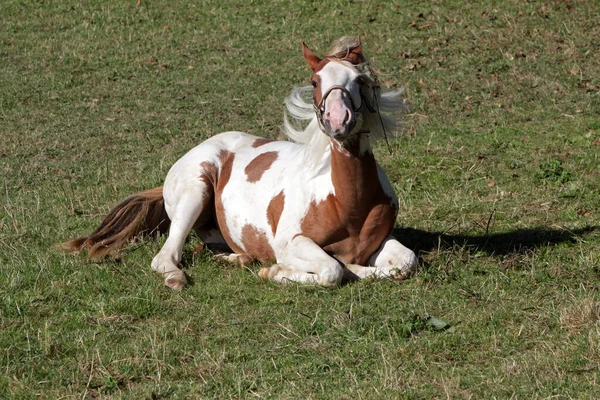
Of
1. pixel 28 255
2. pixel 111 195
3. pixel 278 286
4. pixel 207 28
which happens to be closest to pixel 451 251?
pixel 278 286

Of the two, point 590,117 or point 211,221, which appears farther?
point 590,117

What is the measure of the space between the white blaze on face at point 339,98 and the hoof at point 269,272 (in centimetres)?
119

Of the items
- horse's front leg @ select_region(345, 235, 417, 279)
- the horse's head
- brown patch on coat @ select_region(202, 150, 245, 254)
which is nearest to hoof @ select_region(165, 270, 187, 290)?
brown patch on coat @ select_region(202, 150, 245, 254)

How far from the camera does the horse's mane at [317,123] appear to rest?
6.25 m

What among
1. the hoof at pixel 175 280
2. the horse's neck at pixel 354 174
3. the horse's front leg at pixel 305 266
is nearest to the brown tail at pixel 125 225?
the hoof at pixel 175 280

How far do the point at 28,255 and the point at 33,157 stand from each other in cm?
415

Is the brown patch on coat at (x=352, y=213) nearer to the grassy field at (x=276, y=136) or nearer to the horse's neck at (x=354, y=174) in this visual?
the horse's neck at (x=354, y=174)

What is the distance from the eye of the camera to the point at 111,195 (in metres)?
9.13

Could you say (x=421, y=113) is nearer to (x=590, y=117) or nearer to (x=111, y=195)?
(x=590, y=117)

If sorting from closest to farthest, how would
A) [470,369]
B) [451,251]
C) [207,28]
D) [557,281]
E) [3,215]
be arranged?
[470,369]
[557,281]
[451,251]
[3,215]
[207,28]

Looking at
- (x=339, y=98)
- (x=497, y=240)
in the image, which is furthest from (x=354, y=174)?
(x=497, y=240)

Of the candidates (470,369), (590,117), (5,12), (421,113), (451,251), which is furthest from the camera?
(5,12)

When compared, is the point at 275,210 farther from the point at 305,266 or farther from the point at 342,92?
the point at 342,92

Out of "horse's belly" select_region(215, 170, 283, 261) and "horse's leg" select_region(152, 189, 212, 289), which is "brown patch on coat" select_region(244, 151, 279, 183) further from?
"horse's leg" select_region(152, 189, 212, 289)
